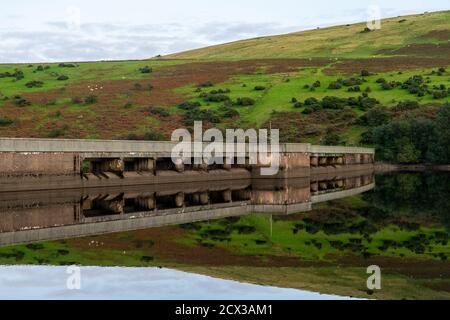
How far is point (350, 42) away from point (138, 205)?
4704 inches

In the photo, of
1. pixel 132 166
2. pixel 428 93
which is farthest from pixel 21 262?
pixel 428 93

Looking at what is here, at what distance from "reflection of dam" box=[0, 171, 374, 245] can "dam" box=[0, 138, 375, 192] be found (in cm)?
68

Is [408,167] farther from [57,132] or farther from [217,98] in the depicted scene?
[57,132]

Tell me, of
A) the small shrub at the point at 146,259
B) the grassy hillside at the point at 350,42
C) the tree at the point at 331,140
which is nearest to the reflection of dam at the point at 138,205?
the small shrub at the point at 146,259

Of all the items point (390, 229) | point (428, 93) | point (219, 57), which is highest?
point (219, 57)

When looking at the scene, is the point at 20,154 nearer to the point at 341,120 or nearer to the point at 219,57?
the point at 341,120

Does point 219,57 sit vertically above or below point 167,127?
above

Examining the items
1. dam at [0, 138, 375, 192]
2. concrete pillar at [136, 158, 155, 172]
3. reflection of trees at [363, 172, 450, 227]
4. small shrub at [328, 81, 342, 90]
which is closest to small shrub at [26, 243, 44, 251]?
reflection of trees at [363, 172, 450, 227]

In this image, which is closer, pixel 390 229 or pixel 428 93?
pixel 390 229

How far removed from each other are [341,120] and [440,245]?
221 feet

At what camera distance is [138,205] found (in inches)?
1281

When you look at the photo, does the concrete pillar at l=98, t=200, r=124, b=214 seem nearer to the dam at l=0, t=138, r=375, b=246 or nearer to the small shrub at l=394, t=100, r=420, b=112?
the dam at l=0, t=138, r=375, b=246

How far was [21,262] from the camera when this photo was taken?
1708cm
